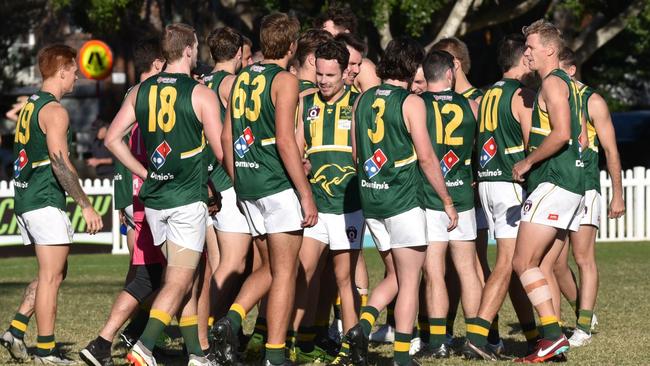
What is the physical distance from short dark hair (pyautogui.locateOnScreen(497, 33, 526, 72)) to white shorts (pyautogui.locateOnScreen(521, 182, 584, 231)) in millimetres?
1297

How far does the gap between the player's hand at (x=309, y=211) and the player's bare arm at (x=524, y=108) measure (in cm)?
189

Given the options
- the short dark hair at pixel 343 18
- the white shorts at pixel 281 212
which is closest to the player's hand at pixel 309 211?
the white shorts at pixel 281 212

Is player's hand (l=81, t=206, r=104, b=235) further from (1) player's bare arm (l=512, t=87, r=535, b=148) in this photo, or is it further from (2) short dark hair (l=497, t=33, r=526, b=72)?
(2) short dark hair (l=497, t=33, r=526, b=72)

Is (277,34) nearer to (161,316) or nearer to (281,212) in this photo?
(281,212)

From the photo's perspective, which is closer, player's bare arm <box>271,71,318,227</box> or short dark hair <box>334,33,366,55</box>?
player's bare arm <box>271,71,318,227</box>

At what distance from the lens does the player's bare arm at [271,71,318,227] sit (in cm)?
839

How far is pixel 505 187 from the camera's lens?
32.0 feet

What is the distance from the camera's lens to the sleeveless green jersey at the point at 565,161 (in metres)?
9.06

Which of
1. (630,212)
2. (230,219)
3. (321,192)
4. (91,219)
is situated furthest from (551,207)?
(630,212)

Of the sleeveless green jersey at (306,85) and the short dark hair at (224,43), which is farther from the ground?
the short dark hair at (224,43)

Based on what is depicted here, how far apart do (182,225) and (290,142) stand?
89 cm

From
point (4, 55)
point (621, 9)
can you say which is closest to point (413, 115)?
point (621, 9)

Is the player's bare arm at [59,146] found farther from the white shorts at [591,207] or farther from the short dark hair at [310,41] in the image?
the white shorts at [591,207]

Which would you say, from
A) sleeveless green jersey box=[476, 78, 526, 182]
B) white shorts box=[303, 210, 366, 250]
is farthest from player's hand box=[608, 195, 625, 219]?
white shorts box=[303, 210, 366, 250]
